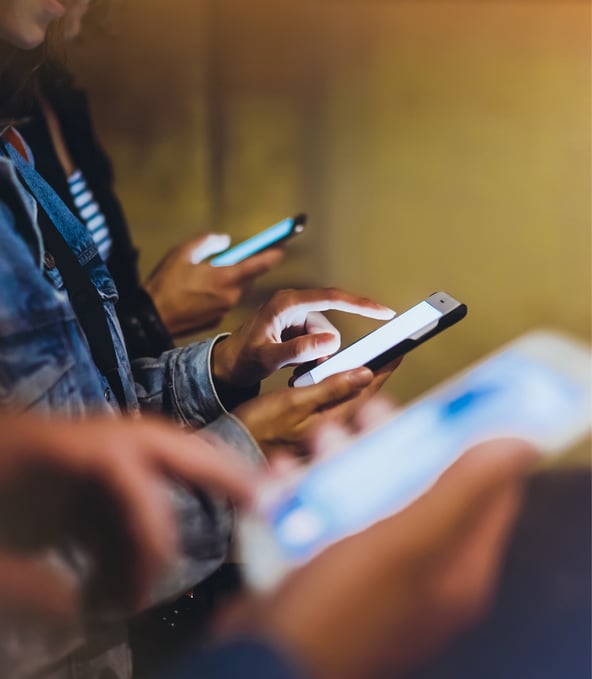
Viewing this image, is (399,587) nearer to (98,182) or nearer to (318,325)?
(318,325)

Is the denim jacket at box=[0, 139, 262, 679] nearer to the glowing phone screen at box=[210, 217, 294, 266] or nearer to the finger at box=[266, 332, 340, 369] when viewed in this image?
the finger at box=[266, 332, 340, 369]

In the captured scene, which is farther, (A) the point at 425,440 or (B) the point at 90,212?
(B) the point at 90,212

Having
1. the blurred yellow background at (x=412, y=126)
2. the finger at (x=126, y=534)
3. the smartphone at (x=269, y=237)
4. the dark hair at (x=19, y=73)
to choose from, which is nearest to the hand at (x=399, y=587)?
the finger at (x=126, y=534)

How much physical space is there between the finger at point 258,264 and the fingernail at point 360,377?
273 mm

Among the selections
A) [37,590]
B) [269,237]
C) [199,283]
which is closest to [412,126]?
[269,237]

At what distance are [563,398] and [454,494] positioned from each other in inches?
7.5

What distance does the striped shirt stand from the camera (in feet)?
3.00

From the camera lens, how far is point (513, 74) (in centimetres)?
96

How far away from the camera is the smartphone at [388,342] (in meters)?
0.75

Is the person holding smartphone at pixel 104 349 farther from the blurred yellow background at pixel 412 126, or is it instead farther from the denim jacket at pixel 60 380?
the blurred yellow background at pixel 412 126

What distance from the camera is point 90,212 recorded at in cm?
94

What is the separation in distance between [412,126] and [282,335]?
13.3 inches

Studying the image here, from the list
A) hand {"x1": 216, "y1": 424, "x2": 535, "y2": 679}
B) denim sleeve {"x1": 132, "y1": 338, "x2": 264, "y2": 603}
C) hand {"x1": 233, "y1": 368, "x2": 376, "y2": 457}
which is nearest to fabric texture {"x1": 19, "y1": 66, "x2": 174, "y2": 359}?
denim sleeve {"x1": 132, "y1": 338, "x2": 264, "y2": 603}

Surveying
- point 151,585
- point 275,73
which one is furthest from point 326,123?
point 151,585
